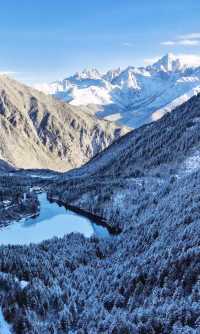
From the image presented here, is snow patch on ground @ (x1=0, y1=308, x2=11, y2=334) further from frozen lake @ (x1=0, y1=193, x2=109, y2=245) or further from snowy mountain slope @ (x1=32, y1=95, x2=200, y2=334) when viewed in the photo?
frozen lake @ (x1=0, y1=193, x2=109, y2=245)

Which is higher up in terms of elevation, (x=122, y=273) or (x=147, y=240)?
(x=122, y=273)

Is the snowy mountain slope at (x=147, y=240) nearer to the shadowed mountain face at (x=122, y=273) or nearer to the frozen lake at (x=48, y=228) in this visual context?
the shadowed mountain face at (x=122, y=273)

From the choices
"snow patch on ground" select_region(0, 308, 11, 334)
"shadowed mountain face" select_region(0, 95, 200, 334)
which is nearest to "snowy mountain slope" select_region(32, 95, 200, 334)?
"shadowed mountain face" select_region(0, 95, 200, 334)

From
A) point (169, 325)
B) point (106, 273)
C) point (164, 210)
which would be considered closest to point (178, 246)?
point (106, 273)

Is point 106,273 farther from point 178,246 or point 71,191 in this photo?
point 71,191

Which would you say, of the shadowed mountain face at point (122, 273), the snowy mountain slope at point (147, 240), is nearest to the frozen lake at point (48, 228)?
the shadowed mountain face at point (122, 273)

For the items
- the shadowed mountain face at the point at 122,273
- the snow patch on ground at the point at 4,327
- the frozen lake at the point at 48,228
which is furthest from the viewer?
the frozen lake at the point at 48,228

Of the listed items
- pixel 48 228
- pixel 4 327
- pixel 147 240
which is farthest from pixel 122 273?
pixel 48 228

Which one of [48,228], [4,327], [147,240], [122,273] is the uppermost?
[4,327]

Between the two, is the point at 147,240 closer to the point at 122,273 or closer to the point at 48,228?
the point at 122,273
